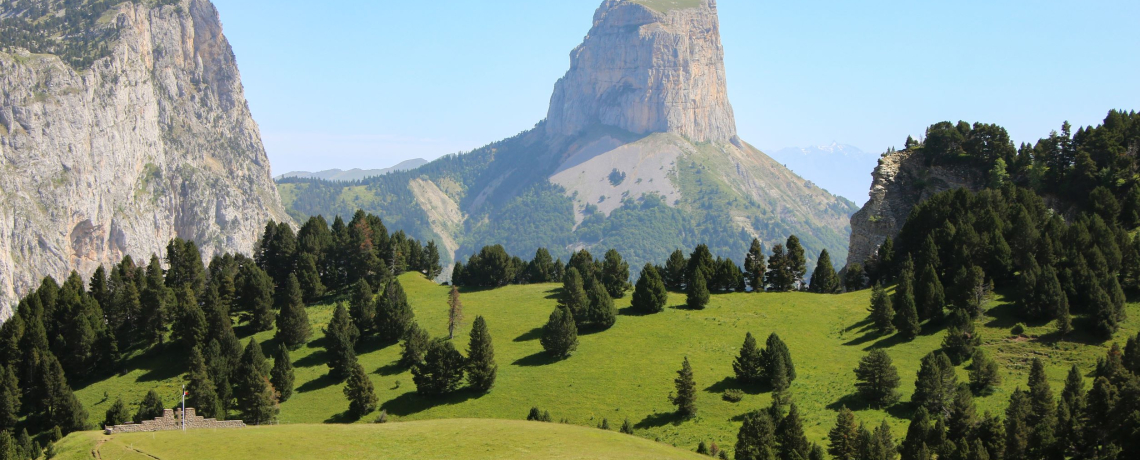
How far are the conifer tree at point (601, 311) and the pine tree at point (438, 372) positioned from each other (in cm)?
2228

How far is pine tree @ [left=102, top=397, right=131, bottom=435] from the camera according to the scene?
97.5 metres

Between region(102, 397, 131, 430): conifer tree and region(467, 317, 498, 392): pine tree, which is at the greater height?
region(467, 317, 498, 392): pine tree

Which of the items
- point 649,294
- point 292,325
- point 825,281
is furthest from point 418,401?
point 825,281

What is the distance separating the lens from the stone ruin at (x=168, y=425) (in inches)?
2985

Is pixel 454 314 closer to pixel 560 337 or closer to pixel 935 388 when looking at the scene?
pixel 560 337

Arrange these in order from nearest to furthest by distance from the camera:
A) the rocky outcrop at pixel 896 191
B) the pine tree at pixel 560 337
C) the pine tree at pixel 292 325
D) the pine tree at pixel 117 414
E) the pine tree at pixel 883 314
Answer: the pine tree at pixel 117 414
the pine tree at pixel 883 314
the pine tree at pixel 560 337
the pine tree at pixel 292 325
the rocky outcrop at pixel 896 191

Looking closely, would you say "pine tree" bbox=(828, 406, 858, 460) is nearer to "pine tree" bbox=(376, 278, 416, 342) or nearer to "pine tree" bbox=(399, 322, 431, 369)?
"pine tree" bbox=(399, 322, 431, 369)

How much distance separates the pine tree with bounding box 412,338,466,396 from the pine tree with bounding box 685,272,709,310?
36249mm

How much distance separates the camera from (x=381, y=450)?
69.2 metres

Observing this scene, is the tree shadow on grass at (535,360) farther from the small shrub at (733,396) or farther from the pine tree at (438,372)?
the small shrub at (733,396)

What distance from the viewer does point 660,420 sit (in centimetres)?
9181

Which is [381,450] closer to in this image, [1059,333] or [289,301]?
[289,301]

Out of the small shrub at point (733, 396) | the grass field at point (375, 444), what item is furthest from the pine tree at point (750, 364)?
the grass field at point (375, 444)

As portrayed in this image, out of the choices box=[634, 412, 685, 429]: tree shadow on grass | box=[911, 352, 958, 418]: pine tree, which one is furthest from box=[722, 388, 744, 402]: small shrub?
box=[911, 352, 958, 418]: pine tree
